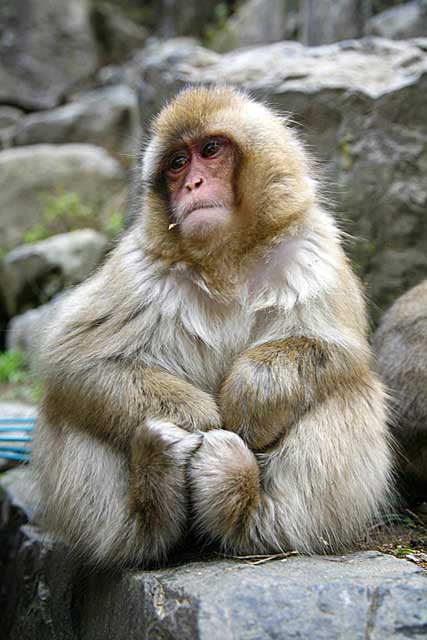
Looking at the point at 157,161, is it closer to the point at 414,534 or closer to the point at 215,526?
the point at 215,526

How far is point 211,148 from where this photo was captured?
3.06 meters

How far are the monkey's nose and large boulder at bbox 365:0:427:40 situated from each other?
515 centimetres

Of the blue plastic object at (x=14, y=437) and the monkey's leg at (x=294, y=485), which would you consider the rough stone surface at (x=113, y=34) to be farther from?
→ the monkey's leg at (x=294, y=485)

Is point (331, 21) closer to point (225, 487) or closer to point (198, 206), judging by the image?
point (198, 206)

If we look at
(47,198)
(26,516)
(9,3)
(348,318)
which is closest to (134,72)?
(9,3)

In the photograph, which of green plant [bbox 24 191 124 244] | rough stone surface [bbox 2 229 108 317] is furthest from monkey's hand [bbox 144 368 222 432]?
green plant [bbox 24 191 124 244]

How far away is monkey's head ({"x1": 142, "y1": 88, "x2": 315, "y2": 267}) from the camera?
296 cm

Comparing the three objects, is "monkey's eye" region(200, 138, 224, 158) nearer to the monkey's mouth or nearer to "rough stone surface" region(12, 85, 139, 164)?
the monkey's mouth

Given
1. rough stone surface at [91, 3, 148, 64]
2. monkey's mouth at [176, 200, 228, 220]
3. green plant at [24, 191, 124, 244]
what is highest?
rough stone surface at [91, 3, 148, 64]

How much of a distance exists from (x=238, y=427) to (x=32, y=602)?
5.52ft

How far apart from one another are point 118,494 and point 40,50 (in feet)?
45.5

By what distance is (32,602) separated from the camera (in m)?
3.84

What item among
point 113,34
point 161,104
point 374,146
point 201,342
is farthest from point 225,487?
point 113,34

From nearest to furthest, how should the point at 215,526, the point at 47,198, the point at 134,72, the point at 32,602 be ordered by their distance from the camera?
the point at 215,526
the point at 32,602
the point at 47,198
the point at 134,72
